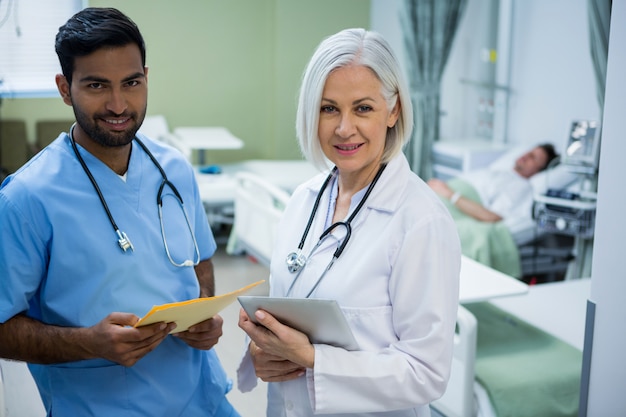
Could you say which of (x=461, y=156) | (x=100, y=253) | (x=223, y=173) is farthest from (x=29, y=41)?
(x=461, y=156)

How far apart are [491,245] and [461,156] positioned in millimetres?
1379

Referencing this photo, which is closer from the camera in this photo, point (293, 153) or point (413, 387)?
point (413, 387)

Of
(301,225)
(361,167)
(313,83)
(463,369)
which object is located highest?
(313,83)

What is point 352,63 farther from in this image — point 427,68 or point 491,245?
point 427,68

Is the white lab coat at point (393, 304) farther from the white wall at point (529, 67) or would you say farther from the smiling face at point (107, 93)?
the white wall at point (529, 67)

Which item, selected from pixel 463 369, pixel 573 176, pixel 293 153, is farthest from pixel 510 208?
pixel 463 369

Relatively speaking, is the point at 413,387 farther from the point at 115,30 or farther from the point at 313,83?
the point at 115,30

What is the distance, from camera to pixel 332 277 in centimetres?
130

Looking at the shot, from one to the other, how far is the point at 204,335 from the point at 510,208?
317 cm

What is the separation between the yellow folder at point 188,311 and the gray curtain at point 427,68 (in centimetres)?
384

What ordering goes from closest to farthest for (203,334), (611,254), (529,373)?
(203,334) < (611,254) < (529,373)

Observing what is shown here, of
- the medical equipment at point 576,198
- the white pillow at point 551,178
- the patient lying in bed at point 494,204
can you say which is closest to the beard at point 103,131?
the patient lying in bed at point 494,204

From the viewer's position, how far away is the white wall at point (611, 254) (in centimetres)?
166

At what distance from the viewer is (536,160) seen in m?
4.57
